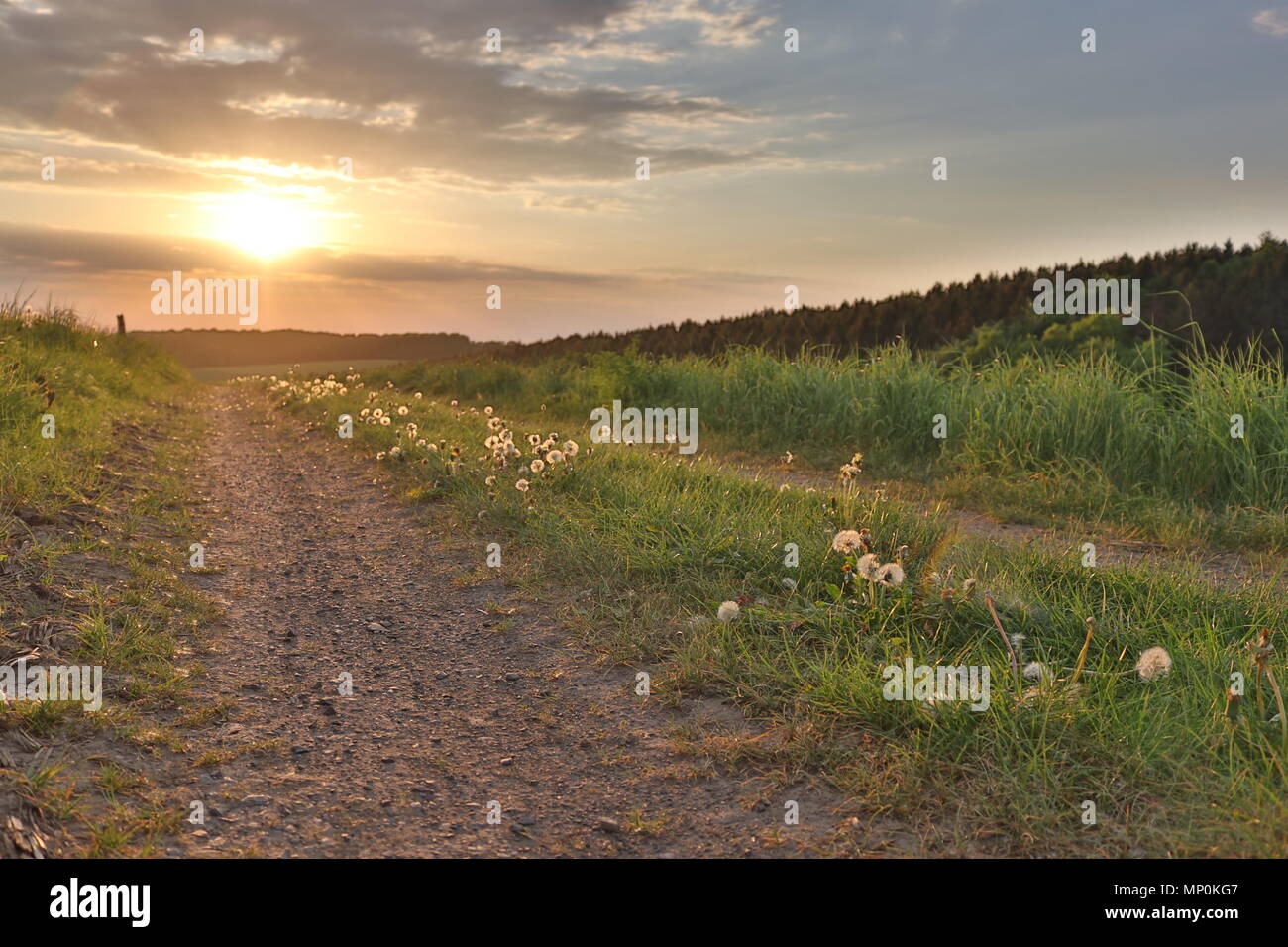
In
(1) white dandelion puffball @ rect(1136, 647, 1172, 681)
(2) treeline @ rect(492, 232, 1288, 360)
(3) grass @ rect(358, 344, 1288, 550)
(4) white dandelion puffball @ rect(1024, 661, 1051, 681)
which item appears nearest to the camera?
(1) white dandelion puffball @ rect(1136, 647, 1172, 681)

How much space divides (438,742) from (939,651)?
6.98ft

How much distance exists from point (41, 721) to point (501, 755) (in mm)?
1733

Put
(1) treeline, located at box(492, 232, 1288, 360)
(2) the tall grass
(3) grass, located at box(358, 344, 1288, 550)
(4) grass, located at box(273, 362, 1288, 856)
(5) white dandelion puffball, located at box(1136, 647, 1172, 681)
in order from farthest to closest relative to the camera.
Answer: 1. (1) treeline, located at box(492, 232, 1288, 360)
2. (3) grass, located at box(358, 344, 1288, 550)
3. (2) the tall grass
4. (5) white dandelion puffball, located at box(1136, 647, 1172, 681)
5. (4) grass, located at box(273, 362, 1288, 856)

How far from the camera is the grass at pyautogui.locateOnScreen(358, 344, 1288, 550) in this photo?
706 cm

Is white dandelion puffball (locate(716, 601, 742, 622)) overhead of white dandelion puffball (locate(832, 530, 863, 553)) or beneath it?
beneath

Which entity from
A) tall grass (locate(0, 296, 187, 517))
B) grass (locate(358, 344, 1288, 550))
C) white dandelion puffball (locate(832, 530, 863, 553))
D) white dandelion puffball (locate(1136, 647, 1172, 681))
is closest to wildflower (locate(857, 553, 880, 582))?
white dandelion puffball (locate(832, 530, 863, 553))

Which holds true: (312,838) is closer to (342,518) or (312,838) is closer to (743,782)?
(743,782)

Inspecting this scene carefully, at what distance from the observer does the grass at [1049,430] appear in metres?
7.06

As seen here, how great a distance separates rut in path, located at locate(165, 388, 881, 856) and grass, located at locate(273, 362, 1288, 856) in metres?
0.25

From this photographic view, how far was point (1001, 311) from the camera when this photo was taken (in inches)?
787

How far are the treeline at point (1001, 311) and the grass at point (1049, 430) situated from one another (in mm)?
1797

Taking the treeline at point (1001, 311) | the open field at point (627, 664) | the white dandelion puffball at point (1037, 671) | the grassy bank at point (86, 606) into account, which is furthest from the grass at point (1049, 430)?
the grassy bank at point (86, 606)

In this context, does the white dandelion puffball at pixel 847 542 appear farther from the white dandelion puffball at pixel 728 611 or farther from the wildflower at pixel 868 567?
the white dandelion puffball at pixel 728 611

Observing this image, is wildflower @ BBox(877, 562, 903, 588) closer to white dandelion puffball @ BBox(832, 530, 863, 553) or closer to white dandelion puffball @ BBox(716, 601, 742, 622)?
white dandelion puffball @ BBox(832, 530, 863, 553)
